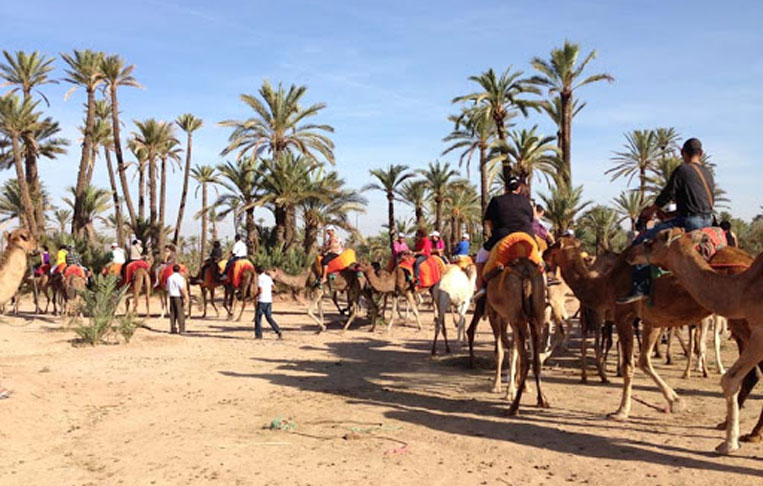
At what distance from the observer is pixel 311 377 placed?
10422mm

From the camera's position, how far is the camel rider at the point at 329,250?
16547mm

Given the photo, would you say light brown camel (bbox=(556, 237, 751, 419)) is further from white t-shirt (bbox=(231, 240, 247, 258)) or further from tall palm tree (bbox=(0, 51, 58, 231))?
tall palm tree (bbox=(0, 51, 58, 231))

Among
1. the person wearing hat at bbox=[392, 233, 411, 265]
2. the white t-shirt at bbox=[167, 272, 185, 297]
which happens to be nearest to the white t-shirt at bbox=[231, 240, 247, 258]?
the white t-shirt at bbox=[167, 272, 185, 297]

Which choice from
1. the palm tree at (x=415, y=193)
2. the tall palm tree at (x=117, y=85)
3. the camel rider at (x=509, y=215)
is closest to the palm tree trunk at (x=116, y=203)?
the tall palm tree at (x=117, y=85)

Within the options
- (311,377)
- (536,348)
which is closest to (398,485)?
(536,348)

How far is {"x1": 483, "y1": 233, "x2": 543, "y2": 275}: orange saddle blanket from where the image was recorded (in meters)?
7.83

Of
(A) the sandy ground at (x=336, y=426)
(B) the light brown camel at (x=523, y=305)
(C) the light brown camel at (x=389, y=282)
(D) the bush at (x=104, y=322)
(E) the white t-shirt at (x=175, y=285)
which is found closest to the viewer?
(A) the sandy ground at (x=336, y=426)

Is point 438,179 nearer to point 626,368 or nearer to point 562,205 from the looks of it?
point 562,205

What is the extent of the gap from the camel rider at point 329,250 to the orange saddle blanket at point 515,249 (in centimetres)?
895

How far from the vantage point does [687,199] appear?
709 cm

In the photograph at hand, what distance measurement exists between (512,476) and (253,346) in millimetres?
9255

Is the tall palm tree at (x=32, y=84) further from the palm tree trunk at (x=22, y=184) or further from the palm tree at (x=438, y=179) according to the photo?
the palm tree at (x=438, y=179)

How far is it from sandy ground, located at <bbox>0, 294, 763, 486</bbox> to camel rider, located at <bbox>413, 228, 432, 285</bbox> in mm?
4432

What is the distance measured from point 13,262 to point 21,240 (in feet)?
1.27
